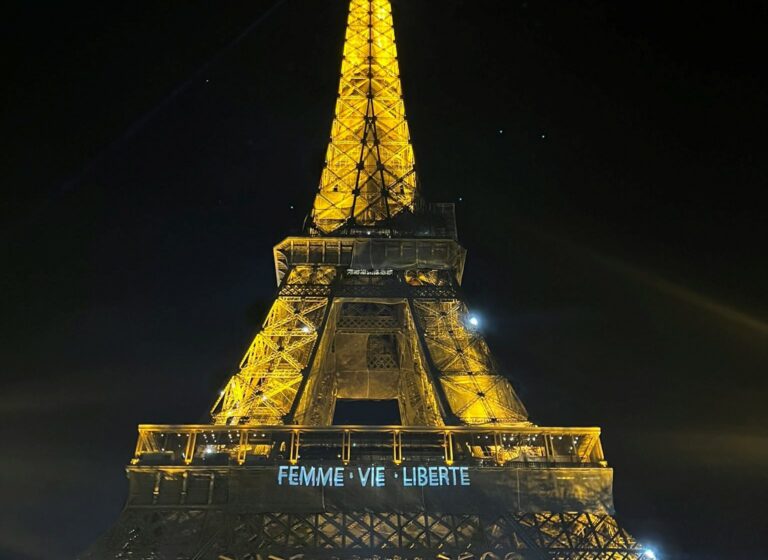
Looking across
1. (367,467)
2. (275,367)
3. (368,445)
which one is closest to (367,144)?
(275,367)

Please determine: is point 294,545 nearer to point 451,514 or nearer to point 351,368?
point 451,514

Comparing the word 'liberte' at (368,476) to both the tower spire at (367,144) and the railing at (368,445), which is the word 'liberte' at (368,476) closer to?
the railing at (368,445)

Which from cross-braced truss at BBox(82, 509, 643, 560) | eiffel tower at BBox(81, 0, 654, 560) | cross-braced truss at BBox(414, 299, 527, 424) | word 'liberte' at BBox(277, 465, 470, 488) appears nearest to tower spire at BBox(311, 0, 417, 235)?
eiffel tower at BBox(81, 0, 654, 560)

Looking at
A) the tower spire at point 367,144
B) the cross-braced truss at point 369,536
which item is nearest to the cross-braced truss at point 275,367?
the cross-braced truss at point 369,536

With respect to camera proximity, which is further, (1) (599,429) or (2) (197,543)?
(1) (599,429)

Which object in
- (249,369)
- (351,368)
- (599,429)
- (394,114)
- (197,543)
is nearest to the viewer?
(197,543)

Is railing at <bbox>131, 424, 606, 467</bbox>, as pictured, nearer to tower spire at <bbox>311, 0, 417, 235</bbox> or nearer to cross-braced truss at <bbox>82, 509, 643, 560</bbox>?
cross-braced truss at <bbox>82, 509, 643, 560</bbox>

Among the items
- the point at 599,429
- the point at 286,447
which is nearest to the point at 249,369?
the point at 286,447
